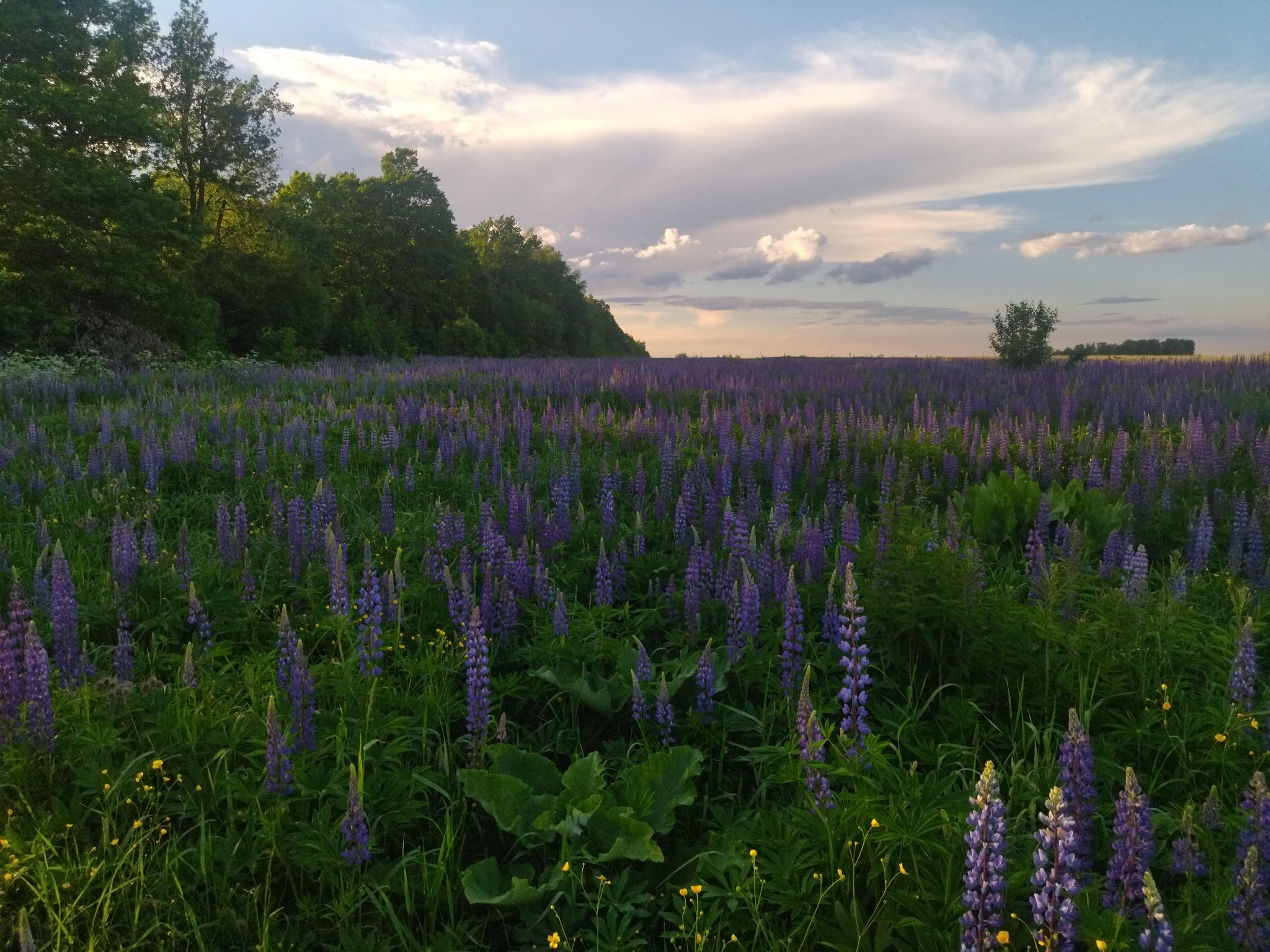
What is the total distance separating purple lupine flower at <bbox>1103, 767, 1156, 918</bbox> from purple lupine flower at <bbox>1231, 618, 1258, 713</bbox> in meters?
1.40

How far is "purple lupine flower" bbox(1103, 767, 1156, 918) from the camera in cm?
194

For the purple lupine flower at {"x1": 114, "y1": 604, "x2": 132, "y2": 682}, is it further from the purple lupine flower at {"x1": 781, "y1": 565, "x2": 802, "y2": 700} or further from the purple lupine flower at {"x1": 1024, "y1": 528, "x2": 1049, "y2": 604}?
the purple lupine flower at {"x1": 1024, "y1": 528, "x2": 1049, "y2": 604}

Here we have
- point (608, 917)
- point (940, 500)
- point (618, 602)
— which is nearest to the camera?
point (608, 917)

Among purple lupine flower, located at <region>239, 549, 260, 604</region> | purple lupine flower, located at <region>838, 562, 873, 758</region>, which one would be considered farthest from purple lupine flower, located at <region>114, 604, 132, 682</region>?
purple lupine flower, located at <region>838, 562, 873, 758</region>

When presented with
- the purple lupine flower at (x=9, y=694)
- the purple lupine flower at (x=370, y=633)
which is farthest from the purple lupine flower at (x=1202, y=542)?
the purple lupine flower at (x=9, y=694)

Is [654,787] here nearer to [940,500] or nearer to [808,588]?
[808,588]

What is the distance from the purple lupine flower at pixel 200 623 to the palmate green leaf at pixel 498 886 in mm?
1987

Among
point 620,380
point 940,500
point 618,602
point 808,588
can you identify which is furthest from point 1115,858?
point 620,380

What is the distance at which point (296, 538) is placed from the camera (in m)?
4.85

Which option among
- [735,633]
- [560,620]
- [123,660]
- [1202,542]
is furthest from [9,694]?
[1202,542]

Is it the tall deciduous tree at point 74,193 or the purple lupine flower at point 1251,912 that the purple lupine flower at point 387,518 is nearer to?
the purple lupine flower at point 1251,912

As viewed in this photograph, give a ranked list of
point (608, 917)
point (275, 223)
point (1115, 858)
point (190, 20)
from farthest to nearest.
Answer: point (275, 223), point (190, 20), point (608, 917), point (1115, 858)

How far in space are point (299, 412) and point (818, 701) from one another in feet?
29.4

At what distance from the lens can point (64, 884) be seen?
7.75ft
